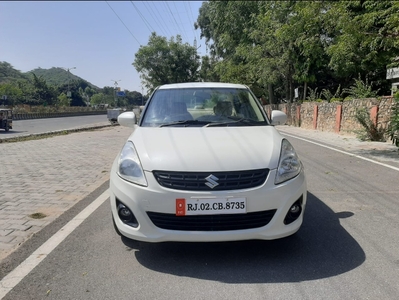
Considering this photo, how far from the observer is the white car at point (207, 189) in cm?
293

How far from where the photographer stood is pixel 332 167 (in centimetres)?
779

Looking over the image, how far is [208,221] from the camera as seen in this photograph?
9.74 ft

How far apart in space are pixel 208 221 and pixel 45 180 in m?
4.75

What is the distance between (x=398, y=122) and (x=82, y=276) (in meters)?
8.06

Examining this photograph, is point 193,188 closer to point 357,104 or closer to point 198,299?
point 198,299

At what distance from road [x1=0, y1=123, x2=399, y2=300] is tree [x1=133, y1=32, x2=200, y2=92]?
47.6 metres

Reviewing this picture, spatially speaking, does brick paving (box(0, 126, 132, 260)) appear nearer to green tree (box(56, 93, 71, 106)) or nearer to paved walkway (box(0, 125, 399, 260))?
paved walkway (box(0, 125, 399, 260))

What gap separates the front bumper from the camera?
2.93m

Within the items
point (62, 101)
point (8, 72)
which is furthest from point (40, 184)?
point (8, 72)

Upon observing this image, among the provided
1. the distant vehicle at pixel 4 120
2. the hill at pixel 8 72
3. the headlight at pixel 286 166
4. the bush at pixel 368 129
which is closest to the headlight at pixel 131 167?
the headlight at pixel 286 166

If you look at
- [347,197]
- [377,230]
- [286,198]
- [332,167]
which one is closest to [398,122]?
[332,167]

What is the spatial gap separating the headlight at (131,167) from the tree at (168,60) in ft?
157

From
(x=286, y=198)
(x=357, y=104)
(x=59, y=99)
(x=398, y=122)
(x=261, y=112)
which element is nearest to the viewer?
(x=286, y=198)

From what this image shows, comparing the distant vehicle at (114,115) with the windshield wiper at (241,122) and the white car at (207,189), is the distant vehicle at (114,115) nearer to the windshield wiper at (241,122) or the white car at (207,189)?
the windshield wiper at (241,122)
